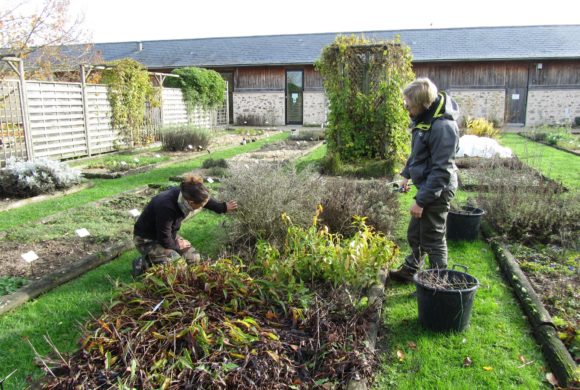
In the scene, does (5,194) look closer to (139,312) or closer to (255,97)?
(139,312)

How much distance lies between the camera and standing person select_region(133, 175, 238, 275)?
3.98 m

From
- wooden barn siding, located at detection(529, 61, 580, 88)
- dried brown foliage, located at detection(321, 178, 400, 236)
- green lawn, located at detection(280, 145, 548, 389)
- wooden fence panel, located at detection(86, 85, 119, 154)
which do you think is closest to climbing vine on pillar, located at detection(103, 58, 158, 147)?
wooden fence panel, located at detection(86, 85, 119, 154)

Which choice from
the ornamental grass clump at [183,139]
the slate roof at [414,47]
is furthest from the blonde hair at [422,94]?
the slate roof at [414,47]

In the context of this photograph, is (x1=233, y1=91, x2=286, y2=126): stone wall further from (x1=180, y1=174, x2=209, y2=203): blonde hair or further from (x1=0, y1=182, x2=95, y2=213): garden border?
(x1=180, y1=174, x2=209, y2=203): blonde hair

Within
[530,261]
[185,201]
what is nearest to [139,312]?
[185,201]

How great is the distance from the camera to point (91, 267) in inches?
183

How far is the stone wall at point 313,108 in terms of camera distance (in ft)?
92.2

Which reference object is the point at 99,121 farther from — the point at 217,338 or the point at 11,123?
the point at 217,338

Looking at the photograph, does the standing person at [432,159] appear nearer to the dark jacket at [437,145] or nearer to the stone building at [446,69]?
the dark jacket at [437,145]

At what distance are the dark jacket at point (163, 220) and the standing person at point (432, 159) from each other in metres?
2.06

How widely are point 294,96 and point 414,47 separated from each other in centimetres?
789

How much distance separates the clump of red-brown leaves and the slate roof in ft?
83.7

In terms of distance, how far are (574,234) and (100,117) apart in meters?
12.2

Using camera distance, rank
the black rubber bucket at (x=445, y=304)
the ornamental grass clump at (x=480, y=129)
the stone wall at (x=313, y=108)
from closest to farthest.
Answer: the black rubber bucket at (x=445, y=304), the ornamental grass clump at (x=480, y=129), the stone wall at (x=313, y=108)
